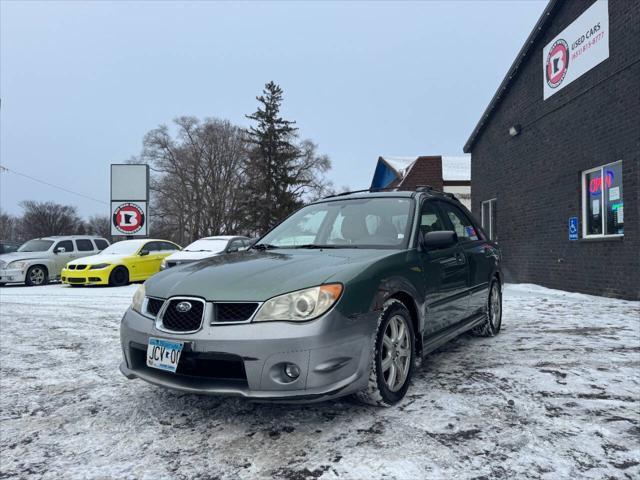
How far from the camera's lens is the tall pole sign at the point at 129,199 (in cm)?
1756

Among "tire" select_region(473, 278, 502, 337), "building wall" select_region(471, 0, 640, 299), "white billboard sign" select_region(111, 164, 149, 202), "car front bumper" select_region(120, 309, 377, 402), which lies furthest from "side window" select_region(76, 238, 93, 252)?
"car front bumper" select_region(120, 309, 377, 402)

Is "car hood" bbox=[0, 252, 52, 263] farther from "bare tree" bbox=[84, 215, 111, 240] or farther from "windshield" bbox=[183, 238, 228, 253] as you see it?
"bare tree" bbox=[84, 215, 111, 240]

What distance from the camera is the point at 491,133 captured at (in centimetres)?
1429

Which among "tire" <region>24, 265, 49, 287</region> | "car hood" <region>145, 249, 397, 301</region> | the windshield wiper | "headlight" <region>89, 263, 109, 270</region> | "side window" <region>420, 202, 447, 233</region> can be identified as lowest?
"tire" <region>24, 265, 49, 287</region>

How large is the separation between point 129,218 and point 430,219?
1561 cm

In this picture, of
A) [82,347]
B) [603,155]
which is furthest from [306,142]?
[82,347]

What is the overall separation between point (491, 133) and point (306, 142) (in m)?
39.2

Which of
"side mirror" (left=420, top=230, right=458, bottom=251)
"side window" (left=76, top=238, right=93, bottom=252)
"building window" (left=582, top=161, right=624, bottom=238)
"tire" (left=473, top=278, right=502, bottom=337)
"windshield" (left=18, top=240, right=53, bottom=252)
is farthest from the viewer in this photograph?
"side window" (left=76, top=238, right=93, bottom=252)

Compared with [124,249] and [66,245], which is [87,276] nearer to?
[124,249]

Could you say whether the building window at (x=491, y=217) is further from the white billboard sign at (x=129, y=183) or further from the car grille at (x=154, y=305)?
the car grille at (x=154, y=305)

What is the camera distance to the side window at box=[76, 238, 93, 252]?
1591cm

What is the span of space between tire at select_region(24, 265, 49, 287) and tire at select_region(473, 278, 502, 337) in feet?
44.8

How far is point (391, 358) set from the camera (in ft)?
10.5

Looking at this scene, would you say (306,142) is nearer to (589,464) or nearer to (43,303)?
(43,303)
